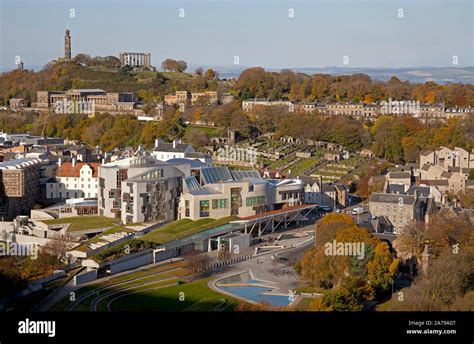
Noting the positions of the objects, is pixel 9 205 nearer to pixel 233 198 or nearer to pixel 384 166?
pixel 233 198

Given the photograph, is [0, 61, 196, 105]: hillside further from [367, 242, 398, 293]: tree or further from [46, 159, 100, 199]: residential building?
[367, 242, 398, 293]: tree

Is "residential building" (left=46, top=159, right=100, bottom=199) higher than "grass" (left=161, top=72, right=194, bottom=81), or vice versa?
"grass" (left=161, top=72, right=194, bottom=81)

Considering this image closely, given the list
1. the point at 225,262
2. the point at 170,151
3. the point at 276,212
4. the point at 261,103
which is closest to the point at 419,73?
the point at 261,103

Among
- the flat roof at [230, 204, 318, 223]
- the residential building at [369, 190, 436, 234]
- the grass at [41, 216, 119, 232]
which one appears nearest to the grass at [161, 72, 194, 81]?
the flat roof at [230, 204, 318, 223]

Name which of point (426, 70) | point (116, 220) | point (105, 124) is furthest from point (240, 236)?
point (426, 70)

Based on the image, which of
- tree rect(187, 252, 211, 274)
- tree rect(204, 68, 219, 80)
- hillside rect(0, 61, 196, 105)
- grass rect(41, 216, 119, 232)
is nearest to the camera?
tree rect(187, 252, 211, 274)

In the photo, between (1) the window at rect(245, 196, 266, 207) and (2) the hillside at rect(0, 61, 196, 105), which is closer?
(1) the window at rect(245, 196, 266, 207)
